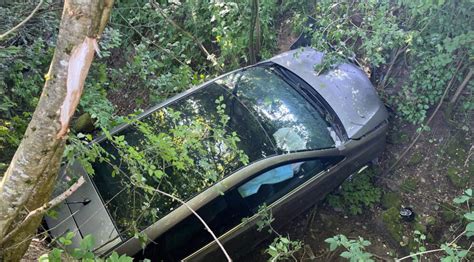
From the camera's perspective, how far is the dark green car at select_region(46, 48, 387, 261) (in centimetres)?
312

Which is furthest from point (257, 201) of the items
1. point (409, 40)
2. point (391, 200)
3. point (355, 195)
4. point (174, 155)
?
point (409, 40)

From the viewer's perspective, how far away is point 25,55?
3.55 metres

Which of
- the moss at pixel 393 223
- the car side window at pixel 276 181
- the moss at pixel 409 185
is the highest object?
the car side window at pixel 276 181

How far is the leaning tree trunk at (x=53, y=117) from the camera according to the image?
73.6 inches

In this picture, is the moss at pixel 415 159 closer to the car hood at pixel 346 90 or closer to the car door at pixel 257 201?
the car hood at pixel 346 90

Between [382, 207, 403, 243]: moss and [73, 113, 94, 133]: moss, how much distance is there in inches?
131

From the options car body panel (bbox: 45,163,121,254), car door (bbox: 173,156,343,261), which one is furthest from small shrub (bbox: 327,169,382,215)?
car body panel (bbox: 45,163,121,254)

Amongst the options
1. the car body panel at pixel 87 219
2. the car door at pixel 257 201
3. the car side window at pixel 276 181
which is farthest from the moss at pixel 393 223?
the car body panel at pixel 87 219

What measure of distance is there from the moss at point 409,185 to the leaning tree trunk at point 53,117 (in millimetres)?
3708

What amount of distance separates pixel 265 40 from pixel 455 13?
2382 millimetres

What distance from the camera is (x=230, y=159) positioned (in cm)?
343

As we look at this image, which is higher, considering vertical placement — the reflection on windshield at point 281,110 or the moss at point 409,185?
the reflection on windshield at point 281,110

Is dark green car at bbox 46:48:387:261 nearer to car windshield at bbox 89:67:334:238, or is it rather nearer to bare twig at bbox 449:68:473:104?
car windshield at bbox 89:67:334:238

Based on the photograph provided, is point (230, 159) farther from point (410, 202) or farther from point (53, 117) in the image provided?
point (410, 202)
